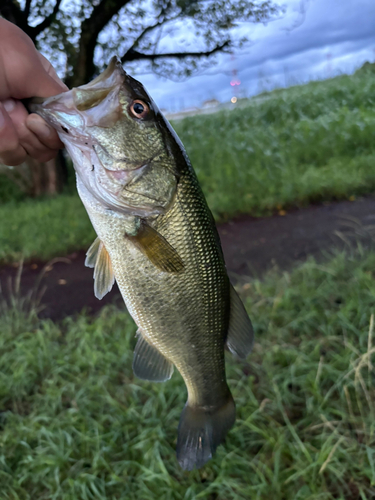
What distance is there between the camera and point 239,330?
1.40 metres

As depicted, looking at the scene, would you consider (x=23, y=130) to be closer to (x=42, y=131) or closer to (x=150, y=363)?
(x=42, y=131)

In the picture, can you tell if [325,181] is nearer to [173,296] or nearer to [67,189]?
[173,296]

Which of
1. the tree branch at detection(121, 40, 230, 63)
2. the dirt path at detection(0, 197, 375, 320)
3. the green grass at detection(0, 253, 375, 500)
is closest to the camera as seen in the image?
the green grass at detection(0, 253, 375, 500)

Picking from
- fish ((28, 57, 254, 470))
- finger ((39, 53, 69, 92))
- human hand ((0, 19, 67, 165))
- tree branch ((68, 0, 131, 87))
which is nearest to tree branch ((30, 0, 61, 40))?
tree branch ((68, 0, 131, 87))

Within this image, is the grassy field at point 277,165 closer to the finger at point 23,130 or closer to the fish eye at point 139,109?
the finger at point 23,130

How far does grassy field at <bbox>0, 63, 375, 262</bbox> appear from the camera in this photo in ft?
21.1

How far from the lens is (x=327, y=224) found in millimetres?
5414

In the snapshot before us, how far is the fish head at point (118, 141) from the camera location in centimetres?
119

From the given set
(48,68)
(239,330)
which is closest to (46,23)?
(48,68)

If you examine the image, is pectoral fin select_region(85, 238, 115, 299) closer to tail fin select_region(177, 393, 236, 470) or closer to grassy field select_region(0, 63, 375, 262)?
tail fin select_region(177, 393, 236, 470)

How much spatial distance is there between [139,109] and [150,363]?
96 cm

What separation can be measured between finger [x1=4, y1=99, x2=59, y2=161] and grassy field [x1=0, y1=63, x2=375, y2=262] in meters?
5.16

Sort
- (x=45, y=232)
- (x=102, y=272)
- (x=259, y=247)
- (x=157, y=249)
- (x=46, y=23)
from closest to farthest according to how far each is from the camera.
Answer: (x=157, y=249) < (x=102, y=272) < (x=259, y=247) < (x=45, y=232) < (x=46, y=23)

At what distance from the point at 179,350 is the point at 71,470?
149 centimetres
